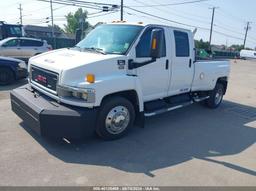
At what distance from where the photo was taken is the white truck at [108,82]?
3.87m

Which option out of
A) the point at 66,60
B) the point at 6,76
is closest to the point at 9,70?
the point at 6,76

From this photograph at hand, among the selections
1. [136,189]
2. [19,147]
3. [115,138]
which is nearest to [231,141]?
[115,138]

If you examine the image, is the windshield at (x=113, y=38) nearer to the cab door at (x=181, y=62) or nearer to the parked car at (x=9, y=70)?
the cab door at (x=181, y=62)

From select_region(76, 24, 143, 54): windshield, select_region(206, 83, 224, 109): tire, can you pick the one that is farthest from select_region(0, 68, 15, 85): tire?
select_region(206, 83, 224, 109): tire

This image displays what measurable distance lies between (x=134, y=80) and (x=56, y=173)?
6.72 ft

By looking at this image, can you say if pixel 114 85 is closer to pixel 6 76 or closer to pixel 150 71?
pixel 150 71

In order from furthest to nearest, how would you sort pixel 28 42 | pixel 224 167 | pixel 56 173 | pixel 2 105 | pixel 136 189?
pixel 28 42, pixel 2 105, pixel 224 167, pixel 56 173, pixel 136 189

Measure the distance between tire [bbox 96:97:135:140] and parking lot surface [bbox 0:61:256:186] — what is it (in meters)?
0.19

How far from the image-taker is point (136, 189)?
3193 millimetres

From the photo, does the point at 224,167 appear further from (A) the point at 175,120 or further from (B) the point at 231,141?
(A) the point at 175,120

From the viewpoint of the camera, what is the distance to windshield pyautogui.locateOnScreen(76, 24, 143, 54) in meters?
4.61

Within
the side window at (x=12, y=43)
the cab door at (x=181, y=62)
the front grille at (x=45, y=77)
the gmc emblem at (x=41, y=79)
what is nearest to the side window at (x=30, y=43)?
the side window at (x=12, y=43)

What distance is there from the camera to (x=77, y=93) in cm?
390

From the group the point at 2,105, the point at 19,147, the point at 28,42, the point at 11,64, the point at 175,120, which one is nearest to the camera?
the point at 19,147
